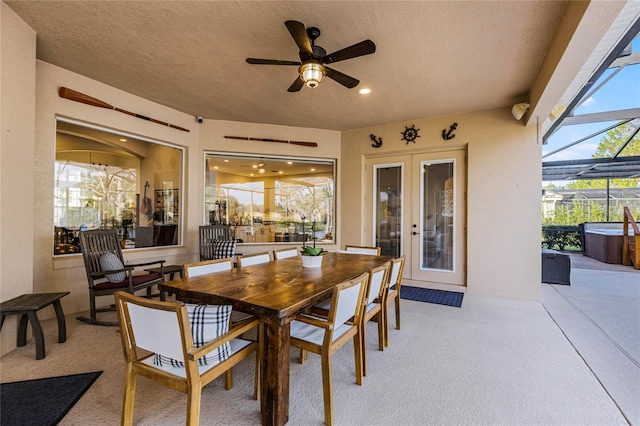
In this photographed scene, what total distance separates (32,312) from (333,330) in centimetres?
252

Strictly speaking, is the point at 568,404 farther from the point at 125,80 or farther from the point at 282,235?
the point at 125,80

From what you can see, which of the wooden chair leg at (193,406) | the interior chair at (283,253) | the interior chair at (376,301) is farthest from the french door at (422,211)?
the wooden chair leg at (193,406)

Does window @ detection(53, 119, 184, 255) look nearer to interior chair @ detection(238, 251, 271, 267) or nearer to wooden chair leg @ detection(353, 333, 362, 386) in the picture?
interior chair @ detection(238, 251, 271, 267)

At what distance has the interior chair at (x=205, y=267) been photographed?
2.16 meters

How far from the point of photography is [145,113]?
13.4ft

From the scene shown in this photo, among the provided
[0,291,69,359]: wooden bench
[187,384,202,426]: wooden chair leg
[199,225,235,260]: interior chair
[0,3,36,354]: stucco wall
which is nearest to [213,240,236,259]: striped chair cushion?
[199,225,235,260]: interior chair

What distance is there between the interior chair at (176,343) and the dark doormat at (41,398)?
0.62m

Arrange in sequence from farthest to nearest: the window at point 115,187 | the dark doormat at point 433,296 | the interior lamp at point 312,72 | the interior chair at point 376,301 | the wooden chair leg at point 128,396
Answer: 1. the dark doormat at point 433,296
2. the window at point 115,187
3. the interior lamp at point 312,72
4. the interior chair at point 376,301
5. the wooden chair leg at point 128,396

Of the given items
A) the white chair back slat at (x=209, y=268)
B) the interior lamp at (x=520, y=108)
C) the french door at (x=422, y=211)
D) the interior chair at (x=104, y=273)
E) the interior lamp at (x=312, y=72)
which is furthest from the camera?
the french door at (x=422, y=211)

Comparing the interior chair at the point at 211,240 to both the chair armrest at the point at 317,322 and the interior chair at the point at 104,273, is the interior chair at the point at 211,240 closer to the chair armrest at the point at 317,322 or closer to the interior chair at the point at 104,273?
the interior chair at the point at 104,273

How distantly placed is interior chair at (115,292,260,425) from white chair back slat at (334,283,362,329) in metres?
0.56

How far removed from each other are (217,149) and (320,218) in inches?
92.1

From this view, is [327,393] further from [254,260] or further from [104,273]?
[104,273]

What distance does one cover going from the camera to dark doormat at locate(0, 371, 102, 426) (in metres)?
1.62
